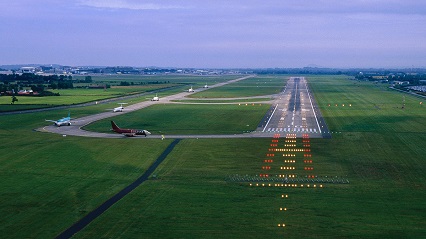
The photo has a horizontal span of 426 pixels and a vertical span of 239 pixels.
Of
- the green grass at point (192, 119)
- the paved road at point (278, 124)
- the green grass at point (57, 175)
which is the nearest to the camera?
the green grass at point (57, 175)

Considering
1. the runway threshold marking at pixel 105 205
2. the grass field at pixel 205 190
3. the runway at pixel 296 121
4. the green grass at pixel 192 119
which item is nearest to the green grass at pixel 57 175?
the grass field at pixel 205 190

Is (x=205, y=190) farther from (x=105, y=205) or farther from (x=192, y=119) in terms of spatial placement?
(x=192, y=119)

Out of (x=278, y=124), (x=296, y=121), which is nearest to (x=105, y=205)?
(x=278, y=124)

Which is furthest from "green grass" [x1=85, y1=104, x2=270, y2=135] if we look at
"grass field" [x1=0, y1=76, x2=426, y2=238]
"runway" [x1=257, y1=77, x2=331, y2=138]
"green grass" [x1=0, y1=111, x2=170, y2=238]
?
"green grass" [x1=0, y1=111, x2=170, y2=238]

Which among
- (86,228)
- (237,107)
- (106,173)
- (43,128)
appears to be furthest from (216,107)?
(86,228)

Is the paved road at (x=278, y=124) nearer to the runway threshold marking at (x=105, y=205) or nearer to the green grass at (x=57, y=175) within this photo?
the green grass at (x=57, y=175)

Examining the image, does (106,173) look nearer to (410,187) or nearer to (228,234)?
(228,234)

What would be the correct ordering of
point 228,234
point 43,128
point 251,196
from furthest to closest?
point 43,128
point 251,196
point 228,234
